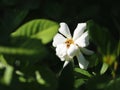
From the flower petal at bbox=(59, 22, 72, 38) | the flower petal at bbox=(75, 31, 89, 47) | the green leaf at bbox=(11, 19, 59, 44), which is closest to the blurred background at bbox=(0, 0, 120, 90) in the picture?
the green leaf at bbox=(11, 19, 59, 44)

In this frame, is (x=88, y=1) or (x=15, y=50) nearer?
(x=15, y=50)

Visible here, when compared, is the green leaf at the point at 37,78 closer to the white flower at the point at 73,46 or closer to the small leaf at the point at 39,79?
the small leaf at the point at 39,79

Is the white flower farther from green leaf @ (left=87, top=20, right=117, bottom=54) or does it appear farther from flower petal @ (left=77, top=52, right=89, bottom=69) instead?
green leaf @ (left=87, top=20, right=117, bottom=54)

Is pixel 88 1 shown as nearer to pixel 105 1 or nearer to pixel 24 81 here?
pixel 105 1

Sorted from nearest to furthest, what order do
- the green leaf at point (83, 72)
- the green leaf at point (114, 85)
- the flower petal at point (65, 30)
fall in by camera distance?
the green leaf at point (114, 85) < the green leaf at point (83, 72) < the flower petal at point (65, 30)

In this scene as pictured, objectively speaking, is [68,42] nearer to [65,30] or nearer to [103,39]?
[65,30]

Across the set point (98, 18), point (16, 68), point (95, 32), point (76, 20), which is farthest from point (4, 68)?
point (98, 18)

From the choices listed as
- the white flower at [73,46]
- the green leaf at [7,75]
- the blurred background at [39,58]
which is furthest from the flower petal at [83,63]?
the green leaf at [7,75]

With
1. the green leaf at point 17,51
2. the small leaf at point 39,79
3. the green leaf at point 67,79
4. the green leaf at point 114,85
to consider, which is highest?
the green leaf at point 17,51
